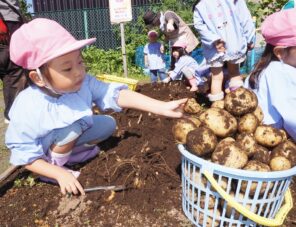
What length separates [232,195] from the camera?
82.2 inches

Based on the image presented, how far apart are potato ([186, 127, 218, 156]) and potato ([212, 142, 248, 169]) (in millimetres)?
53

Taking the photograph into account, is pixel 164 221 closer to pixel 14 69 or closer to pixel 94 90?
→ pixel 94 90

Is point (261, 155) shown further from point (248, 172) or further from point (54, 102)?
point (54, 102)

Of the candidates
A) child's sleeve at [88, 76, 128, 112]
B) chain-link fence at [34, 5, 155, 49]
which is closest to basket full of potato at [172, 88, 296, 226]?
child's sleeve at [88, 76, 128, 112]

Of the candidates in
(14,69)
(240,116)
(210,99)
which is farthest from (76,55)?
(210,99)

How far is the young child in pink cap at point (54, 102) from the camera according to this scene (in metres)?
2.32

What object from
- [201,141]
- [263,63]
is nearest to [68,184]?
[201,141]

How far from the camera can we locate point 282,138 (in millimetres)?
2291

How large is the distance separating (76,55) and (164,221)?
4.05 feet

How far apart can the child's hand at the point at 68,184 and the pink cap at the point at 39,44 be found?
0.80 metres

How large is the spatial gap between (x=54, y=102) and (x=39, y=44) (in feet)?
1.61

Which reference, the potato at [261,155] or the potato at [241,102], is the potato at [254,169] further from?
the potato at [241,102]

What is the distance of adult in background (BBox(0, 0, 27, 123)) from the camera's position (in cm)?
390

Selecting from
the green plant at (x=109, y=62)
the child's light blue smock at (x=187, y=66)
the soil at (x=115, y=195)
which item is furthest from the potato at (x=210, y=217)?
the green plant at (x=109, y=62)
